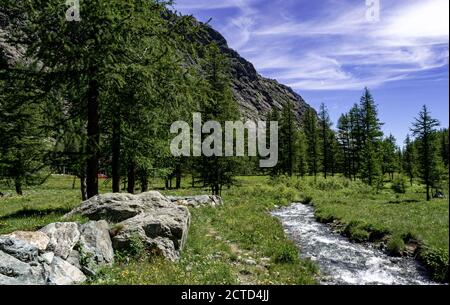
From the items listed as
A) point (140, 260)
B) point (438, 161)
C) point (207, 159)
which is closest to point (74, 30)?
point (140, 260)

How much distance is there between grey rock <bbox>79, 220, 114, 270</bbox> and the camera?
9906mm

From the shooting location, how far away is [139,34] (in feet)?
49.1

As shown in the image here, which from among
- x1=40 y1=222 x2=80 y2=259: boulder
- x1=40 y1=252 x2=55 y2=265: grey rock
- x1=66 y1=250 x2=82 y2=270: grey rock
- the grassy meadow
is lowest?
the grassy meadow

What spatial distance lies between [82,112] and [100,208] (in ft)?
14.4

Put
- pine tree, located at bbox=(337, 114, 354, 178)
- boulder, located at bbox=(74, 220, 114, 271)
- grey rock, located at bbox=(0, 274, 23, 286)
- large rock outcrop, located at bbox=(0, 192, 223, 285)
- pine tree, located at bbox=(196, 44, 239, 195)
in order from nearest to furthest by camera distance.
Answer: grey rock, located at bbox=(0, 274, 23, 286) → large rock outcrop, located at bbox=(0, 192, 223, 285) → boulder, located at bbox=(74, 220, 114, 271) → pine tree, located at bbox=(196, 44, 239, 195) → pine tree, located at bbox=(337, 114, 354, 178)

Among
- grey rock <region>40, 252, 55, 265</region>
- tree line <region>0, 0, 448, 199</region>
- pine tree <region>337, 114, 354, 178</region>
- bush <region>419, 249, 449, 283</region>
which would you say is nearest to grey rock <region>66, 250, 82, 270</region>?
grey rock <region>40, 252, 55, 265</region>

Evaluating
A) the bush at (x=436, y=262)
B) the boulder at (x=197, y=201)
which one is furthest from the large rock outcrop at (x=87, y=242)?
the boulder at (x=197, y=201)

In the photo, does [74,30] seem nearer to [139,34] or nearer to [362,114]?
[139,34]

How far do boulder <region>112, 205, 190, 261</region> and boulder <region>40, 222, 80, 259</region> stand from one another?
1.39 metres

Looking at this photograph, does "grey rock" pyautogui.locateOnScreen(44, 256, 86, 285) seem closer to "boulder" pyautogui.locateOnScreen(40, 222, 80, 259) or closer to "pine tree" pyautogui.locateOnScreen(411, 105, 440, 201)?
"boulder" pyautogui.locateOnScreen(40, 222, 80, 259)

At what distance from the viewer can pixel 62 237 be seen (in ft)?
32.6

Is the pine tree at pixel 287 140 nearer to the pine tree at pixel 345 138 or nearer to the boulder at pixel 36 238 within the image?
the pine tree at pixel 345 138

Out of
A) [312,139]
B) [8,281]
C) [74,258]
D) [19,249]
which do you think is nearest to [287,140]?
[312,139]
